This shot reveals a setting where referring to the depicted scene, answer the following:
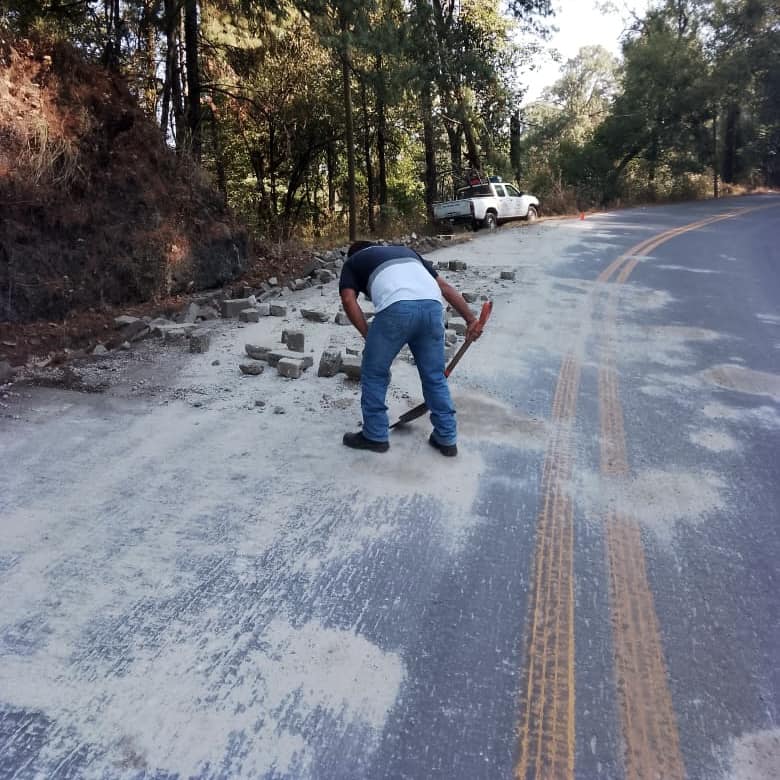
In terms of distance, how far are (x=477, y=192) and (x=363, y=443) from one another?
17475 mm

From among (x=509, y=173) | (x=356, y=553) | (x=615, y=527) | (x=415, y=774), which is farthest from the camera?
(x=509, y=173)

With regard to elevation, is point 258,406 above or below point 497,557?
above

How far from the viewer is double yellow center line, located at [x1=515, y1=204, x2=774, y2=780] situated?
7.16 ft

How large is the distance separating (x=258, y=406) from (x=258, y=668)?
285 centimetres

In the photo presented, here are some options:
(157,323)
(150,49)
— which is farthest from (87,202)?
(150,49)

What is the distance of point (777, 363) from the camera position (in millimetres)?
6137

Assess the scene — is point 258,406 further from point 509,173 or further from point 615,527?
point 509,173

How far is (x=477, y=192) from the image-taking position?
2020 cm

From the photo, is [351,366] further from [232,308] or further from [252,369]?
[232,308]

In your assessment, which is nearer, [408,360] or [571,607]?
[571,607]

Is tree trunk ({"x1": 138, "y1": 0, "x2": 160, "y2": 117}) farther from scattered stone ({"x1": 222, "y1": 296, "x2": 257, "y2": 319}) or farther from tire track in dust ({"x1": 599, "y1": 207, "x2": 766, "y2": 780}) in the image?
tire track in dust ({"x1": 599, "y1": 207, "x2": 766, "y2": 780})

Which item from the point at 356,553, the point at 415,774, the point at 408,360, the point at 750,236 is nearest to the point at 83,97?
the point at 408,360

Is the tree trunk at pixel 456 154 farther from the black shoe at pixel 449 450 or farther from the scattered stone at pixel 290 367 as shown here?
→ the black shoe at pixel 449 450

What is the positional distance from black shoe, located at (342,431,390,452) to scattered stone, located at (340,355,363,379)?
1260 millimetres
